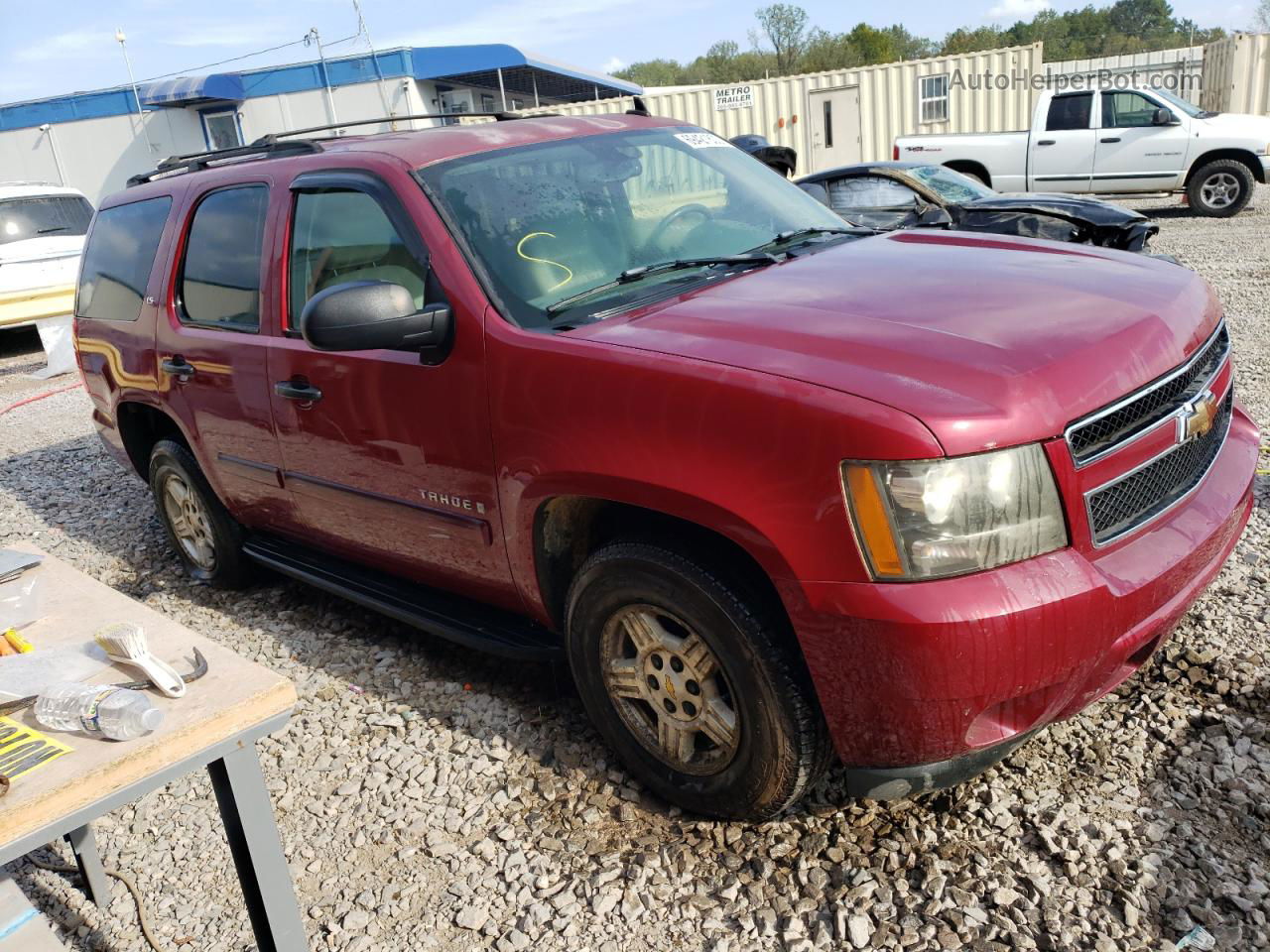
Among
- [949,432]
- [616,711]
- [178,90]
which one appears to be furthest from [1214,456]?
[178,90]

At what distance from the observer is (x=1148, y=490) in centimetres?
242

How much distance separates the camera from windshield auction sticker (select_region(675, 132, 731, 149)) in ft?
12.9

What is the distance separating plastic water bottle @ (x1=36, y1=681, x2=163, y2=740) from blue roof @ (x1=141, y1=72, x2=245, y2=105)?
1054 inches

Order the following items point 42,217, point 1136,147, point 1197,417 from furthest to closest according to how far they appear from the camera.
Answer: point 1136,147, point 42,217, point 1197,417

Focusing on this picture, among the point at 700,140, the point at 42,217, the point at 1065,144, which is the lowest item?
the point at 1065,144

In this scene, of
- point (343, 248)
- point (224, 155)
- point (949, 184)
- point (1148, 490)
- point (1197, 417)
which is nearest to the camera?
point (1148, 490)

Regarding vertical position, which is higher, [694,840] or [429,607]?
[429,607]

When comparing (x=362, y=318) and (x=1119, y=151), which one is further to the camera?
(x=1119, y=151)

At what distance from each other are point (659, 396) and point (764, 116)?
74.5 ft

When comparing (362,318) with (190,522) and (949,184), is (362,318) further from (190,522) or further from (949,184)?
(949,184)

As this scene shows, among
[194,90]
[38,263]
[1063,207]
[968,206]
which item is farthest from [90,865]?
[194,90]

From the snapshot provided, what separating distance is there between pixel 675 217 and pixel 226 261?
188cm

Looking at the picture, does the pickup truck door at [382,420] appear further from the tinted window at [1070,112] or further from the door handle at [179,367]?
the tinted window at [1070,112]

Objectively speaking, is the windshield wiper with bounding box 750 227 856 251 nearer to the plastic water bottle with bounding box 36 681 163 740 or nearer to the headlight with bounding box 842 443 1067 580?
the headlight with bounding box 842 443 1067 580
